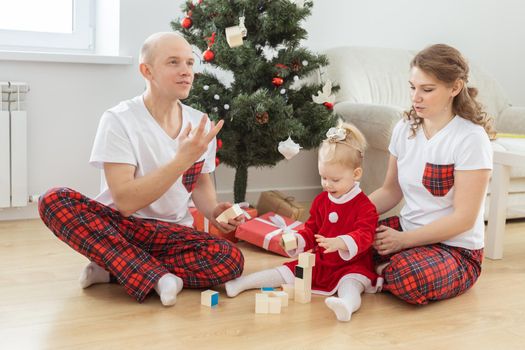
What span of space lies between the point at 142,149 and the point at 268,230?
2.75ft

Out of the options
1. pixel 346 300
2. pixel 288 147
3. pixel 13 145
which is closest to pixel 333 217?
pixel 346 300

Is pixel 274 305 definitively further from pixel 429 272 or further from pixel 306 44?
pixel 306 44

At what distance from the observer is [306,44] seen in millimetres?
3656

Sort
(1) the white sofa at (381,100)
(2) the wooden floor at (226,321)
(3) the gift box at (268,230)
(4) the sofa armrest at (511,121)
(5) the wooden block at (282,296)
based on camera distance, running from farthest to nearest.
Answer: (4) the sofa armrest at (511,121) < (1) the white sofa at (381,100) < (3) the gift box at (268,230) < (5) the wooden block at (282,296) < (2) the wooden floor at (226,321)

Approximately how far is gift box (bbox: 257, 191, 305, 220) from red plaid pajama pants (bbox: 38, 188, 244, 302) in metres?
0.86

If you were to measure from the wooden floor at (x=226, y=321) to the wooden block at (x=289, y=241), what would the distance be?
0.18 meters

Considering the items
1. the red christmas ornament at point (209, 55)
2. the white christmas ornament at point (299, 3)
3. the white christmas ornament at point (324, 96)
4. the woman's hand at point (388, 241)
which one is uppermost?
the white christmas ornament at point (299, 3)

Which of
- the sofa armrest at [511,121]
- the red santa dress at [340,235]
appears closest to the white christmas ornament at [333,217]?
the red santa dress at [340,235]

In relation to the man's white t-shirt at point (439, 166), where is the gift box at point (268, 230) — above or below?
below

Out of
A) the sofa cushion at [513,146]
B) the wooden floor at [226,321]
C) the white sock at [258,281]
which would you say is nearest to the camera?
the wooden floor at [226,321]

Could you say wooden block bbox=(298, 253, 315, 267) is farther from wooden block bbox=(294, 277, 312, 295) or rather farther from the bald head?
the bald head

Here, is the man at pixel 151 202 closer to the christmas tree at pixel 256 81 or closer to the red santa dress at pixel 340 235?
the red santa dress at pixel 340 235

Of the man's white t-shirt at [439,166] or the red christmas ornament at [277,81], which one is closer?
the man's white t-shirt at [439,166]

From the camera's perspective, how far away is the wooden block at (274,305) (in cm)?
195
